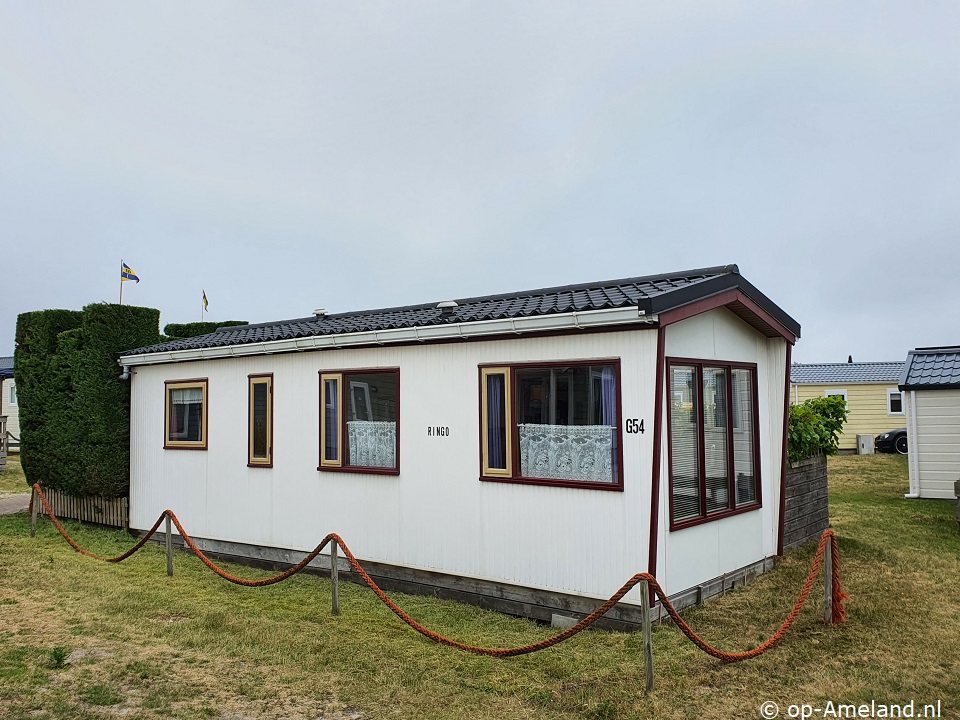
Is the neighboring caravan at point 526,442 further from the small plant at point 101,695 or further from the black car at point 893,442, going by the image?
the black car at point 893,442

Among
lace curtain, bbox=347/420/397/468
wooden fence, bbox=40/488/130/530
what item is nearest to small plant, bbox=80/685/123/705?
lace curtain, bbox=347/420/397/468

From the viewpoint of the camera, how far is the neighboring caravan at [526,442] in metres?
6.52

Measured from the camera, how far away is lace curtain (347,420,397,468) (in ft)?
27.2

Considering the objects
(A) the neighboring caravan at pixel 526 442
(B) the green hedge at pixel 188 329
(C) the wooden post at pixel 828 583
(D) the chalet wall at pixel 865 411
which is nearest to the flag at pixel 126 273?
(B) the green hedge at pixel 188 329

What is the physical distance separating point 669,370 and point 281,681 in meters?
4.05

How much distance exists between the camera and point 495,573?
7254 millimetres

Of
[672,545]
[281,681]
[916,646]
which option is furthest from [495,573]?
[916,646]

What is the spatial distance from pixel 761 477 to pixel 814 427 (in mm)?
2199

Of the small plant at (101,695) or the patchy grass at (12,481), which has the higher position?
the patchy grass at (12,481)

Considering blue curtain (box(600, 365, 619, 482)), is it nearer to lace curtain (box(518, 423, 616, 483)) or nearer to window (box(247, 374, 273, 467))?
lace curtain (box(518, 423, 616, 483))

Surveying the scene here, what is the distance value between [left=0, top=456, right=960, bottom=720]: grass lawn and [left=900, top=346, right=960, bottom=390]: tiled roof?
6831 millimetres

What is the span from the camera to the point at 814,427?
33.1 feet

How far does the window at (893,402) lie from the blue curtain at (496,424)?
23176 millimetres

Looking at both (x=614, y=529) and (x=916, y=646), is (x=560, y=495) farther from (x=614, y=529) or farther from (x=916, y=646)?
(x=916, y=646)
